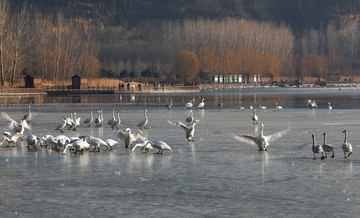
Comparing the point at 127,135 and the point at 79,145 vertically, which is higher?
the point at 127,135

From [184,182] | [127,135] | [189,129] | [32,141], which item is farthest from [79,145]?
[184,182]

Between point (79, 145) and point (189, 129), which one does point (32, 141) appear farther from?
point (189, 129)

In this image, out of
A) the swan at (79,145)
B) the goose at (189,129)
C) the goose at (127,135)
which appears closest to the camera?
the swan at (79,145)

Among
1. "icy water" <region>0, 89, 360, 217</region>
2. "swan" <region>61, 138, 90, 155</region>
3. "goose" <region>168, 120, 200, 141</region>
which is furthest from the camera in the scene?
"goose" <region>168, 120, 200, 141</region>

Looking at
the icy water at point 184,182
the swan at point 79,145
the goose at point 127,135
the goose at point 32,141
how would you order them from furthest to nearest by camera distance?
the goose at point 127,135
the goose at point 32,141
the swan at point 79,145
the icy water at point 184,182

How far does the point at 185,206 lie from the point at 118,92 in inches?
3138

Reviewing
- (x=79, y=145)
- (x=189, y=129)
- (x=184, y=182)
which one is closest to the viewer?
(x=184, y=182)

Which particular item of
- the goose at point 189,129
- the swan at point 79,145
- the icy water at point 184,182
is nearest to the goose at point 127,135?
the icy water at point 184,182

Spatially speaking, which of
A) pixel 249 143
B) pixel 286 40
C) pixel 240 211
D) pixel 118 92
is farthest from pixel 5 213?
pixel 286 40

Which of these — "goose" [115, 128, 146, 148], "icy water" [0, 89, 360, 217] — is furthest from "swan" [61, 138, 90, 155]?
"goose" [115, 128, 146, 148]

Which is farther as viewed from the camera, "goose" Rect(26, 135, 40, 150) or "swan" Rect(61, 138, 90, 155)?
"goose" Rect(26, 135, 40, 150)

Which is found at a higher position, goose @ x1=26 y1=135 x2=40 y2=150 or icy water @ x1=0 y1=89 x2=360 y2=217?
goose @ x1=26 y1=135 x2=40 y2=150

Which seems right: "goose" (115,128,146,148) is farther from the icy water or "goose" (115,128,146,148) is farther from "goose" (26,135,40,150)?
"goose" (26,135,40,150)

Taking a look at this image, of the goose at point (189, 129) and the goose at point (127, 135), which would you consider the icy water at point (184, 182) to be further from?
the goose at point (189, 129)
